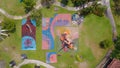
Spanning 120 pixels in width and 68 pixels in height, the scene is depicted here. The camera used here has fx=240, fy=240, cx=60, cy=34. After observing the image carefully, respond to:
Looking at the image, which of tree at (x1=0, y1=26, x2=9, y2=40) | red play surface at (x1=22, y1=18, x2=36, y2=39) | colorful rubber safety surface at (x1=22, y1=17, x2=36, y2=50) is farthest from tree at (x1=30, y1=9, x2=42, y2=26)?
tree at (x1=0, y1=26, x2=9, y2=40)

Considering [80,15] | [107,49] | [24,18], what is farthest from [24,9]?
[107,49]

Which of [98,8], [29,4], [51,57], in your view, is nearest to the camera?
[29,4]

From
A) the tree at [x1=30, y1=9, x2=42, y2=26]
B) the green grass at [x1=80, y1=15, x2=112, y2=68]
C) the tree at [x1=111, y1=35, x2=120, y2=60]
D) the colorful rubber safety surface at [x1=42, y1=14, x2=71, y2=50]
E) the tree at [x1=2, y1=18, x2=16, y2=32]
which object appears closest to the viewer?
the tree at [x1=111, y1=35, x2=120, y2=60]

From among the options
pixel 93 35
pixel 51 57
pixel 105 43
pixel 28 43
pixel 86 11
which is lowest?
pixel 51 57

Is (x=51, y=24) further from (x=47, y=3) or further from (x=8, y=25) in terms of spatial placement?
(x=8, y=25)

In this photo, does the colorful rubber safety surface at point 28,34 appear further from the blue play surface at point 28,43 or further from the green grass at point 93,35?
the green grass at point 93,35

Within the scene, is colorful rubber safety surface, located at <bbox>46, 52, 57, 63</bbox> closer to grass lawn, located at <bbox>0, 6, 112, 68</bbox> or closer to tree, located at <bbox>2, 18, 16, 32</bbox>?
grass lawn, located at <bbox>0, 6, 112, 68</bbox>

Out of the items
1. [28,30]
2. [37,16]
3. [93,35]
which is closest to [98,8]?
[93,35]
